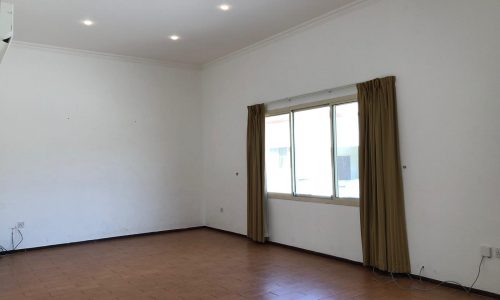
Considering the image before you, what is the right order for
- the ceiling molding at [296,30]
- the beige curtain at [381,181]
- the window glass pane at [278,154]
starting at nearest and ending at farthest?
the beige curtain at [381,181] → the ceiling molding at [296,30] → the window glass pane at [278,154]

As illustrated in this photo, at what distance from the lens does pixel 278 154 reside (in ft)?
21.5

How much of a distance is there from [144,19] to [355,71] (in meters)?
→ 2.94

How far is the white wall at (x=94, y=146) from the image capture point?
641 centimetres

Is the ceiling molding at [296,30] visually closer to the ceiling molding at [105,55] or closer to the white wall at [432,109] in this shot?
the white wall at [432,109]

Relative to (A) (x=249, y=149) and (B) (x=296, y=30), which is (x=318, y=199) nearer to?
(A) (x=249, y=149)

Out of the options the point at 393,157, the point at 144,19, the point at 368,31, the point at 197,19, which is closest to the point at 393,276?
the point at 393,157

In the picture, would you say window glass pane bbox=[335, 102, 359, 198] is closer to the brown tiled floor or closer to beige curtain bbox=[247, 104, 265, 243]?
the brown tiled floor

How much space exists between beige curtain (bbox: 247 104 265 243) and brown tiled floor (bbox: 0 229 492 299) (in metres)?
0.31

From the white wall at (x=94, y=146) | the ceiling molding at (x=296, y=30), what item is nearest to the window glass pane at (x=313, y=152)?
the ceiling molding at (x=296, y=30)

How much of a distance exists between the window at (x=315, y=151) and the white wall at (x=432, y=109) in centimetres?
28

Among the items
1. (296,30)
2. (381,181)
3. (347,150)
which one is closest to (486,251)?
(381,181)

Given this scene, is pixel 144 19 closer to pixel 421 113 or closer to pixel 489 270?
pixel 421 113

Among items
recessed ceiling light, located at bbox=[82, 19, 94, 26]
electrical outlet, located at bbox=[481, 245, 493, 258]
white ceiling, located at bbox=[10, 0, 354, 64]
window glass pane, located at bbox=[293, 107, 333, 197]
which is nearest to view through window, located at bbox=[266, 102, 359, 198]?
window glass pane, located at bbox=[293, 107, 333, 197]

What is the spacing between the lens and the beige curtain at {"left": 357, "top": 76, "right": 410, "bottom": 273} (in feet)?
14.8
